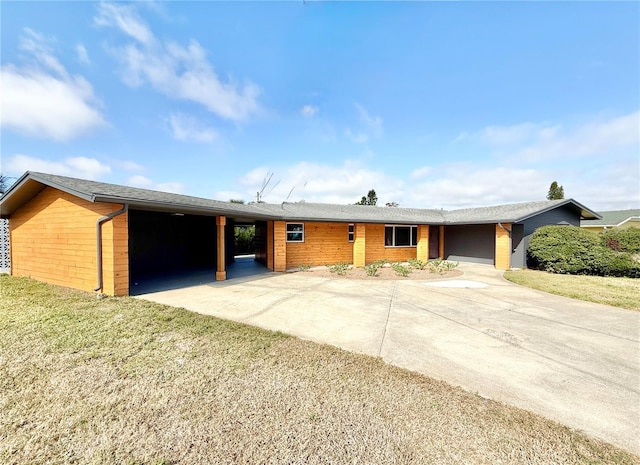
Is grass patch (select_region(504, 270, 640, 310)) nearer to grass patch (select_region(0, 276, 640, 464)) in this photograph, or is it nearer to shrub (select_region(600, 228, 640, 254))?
shrub (select_region(600, 228, 640, 254))

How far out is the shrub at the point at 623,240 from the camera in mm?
10766

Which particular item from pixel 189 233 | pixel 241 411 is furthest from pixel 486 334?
pixel 189 233

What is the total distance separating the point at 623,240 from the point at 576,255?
2000mm

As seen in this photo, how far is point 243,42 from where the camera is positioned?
9906 millimetres

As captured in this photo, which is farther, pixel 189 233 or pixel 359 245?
pixel 189 233

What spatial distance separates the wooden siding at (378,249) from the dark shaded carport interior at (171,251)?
18.9ft

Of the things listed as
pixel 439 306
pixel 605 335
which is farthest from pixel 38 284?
pixel 605 335

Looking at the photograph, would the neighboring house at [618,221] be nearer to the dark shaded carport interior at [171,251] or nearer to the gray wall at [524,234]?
the gray wall at [524,234]

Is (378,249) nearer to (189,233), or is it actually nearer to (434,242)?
(434,242)

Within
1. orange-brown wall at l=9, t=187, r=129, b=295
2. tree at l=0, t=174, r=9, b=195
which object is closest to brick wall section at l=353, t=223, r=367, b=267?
orange-brown wall at l=9, t=187, r=129, b=295

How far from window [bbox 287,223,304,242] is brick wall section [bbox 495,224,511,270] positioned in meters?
9.73

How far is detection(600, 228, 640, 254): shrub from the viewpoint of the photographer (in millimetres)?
10766

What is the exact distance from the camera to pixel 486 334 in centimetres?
443

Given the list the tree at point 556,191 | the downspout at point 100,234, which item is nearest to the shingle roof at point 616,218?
the tree at point 556,191
